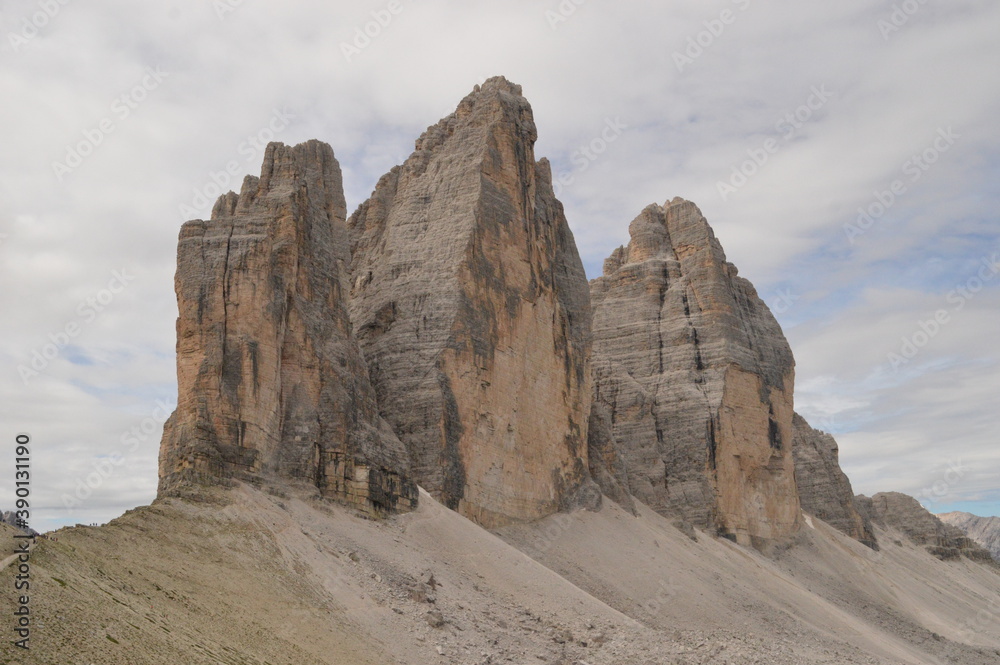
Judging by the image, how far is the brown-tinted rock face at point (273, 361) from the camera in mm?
27281

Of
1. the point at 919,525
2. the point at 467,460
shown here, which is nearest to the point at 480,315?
the point at 467,460

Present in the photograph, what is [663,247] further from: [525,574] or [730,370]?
[525,574]

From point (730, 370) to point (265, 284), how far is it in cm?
3169

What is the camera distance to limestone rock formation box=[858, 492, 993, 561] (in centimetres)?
7962

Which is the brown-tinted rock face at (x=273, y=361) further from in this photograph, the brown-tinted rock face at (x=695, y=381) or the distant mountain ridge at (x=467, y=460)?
the brown-tinted rock face at (x=695, y=381)

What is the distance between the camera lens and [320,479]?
95.9 feet

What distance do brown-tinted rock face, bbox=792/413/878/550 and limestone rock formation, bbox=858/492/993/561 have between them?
902cm

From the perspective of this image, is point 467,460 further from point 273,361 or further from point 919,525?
point 919,525

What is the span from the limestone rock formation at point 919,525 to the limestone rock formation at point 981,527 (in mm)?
82869

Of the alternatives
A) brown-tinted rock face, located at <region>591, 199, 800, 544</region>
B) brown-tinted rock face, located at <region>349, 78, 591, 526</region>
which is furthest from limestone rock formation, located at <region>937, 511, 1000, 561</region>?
brown-tinted rock face, located at <region>349, 78, 591, 526</region>

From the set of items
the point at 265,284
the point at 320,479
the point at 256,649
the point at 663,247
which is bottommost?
the point at 256,649

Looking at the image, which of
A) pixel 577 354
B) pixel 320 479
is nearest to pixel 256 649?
pixel 320 479

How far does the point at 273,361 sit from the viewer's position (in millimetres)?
28906

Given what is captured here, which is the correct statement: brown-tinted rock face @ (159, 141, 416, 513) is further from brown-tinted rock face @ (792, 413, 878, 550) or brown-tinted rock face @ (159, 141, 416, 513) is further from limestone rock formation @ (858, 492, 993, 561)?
limestone rock formation @ (858, 492, 993, 561)
